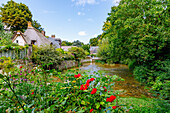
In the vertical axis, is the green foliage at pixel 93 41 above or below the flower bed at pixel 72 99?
above

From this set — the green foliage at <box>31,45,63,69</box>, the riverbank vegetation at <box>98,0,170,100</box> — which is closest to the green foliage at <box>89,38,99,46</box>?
the green foliage at <box>31,45,63,69</box>

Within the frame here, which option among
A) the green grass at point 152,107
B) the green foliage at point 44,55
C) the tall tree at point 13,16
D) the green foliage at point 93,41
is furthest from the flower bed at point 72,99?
the green foliage at point 93,41

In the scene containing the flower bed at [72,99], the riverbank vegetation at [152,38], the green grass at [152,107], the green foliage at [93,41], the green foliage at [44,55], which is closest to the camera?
the flower bed at [72,99]

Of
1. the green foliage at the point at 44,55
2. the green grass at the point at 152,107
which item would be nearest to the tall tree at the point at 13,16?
the green foliage at the point at 44,55

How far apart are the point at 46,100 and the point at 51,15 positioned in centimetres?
1179

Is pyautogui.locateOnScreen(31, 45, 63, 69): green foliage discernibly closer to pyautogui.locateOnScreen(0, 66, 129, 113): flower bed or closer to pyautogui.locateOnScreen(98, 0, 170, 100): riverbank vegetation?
pyautogui.locateOnScreen(98, 0, 170, 100): riverbank vegetation

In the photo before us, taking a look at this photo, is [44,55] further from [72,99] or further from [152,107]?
[152,107]

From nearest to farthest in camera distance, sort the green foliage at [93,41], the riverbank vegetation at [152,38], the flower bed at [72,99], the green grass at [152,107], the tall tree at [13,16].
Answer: the flower bed at [72,99], the green grass at [152,107], the riverbank vegetation at [152,38], the tall tree at [13,16], the green foliage at [93,41]

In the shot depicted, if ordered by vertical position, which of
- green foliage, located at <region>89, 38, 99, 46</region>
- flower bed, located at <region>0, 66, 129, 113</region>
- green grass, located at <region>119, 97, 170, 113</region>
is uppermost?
green foliage, located at <region>89, 38, 99, 46</region>

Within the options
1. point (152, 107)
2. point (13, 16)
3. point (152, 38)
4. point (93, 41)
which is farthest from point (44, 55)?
point (93, 41)

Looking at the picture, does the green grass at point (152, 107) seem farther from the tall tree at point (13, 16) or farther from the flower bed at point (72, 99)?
Result: the tall tree at point (13, 16)

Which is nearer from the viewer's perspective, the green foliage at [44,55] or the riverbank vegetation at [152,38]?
the riverbank vegetation at [152,38]

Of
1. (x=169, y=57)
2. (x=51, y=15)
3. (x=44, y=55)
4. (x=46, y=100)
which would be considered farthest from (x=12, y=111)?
(x=51, y=15)

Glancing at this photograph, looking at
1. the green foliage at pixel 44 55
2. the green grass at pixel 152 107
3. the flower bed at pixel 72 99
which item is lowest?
the green grass at pixel 152 107
